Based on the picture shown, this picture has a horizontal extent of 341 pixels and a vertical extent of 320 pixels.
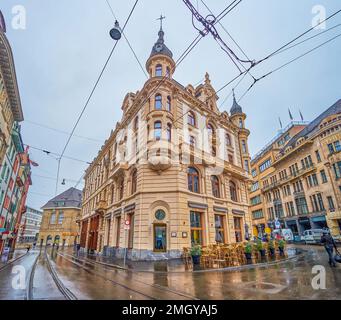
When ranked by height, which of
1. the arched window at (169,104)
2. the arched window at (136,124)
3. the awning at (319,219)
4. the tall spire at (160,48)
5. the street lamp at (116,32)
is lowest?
the awning at (319,219)

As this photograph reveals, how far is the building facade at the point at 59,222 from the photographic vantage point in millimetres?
54812

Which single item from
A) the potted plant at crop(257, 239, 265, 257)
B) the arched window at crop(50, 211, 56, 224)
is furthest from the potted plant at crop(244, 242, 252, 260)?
the arched window at crop(50, 211, 56, 224)

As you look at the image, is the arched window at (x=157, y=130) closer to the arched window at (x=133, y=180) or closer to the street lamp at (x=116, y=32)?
the arched window at (x=133, y=180)

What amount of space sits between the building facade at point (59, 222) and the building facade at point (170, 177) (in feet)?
119

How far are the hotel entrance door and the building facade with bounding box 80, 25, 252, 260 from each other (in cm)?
1


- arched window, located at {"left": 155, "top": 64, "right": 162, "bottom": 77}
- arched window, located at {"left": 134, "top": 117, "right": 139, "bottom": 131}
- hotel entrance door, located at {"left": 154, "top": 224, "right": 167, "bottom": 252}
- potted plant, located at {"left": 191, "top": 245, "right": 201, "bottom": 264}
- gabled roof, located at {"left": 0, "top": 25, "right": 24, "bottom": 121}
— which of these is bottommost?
potted plant, located at {"left": 191, "top": 245, "right": 201, "bottom": 264}

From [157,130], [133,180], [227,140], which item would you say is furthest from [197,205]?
[227,140]

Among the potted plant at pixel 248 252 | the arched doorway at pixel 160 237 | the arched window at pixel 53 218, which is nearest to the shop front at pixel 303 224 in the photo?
the potted plant at pixel 248 252

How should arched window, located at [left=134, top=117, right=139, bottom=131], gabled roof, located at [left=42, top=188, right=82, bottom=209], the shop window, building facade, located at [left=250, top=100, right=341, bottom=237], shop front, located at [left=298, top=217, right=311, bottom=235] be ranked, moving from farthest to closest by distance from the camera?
1. gabled roof, located at [left=42, top=188, right=82, bottom=209]
2. shop front, located at [left=298, top=217, right=311, bottom=235]
3. building facade, located at [left=250, top=100, right=341, bottom=237]
4. arched window, located at [left=134, top=117, right=139, bottom=131]
5. the shop window

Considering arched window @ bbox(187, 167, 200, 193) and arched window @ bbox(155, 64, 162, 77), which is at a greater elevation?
arched window @ bbox(155, 64, 162, 77)

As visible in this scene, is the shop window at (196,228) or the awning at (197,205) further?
the awning at (197,205)

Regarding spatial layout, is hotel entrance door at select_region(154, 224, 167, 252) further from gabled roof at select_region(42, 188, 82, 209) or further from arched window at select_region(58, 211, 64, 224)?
arched window at select_region(58, 211, 64, 224)

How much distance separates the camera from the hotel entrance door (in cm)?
1516
